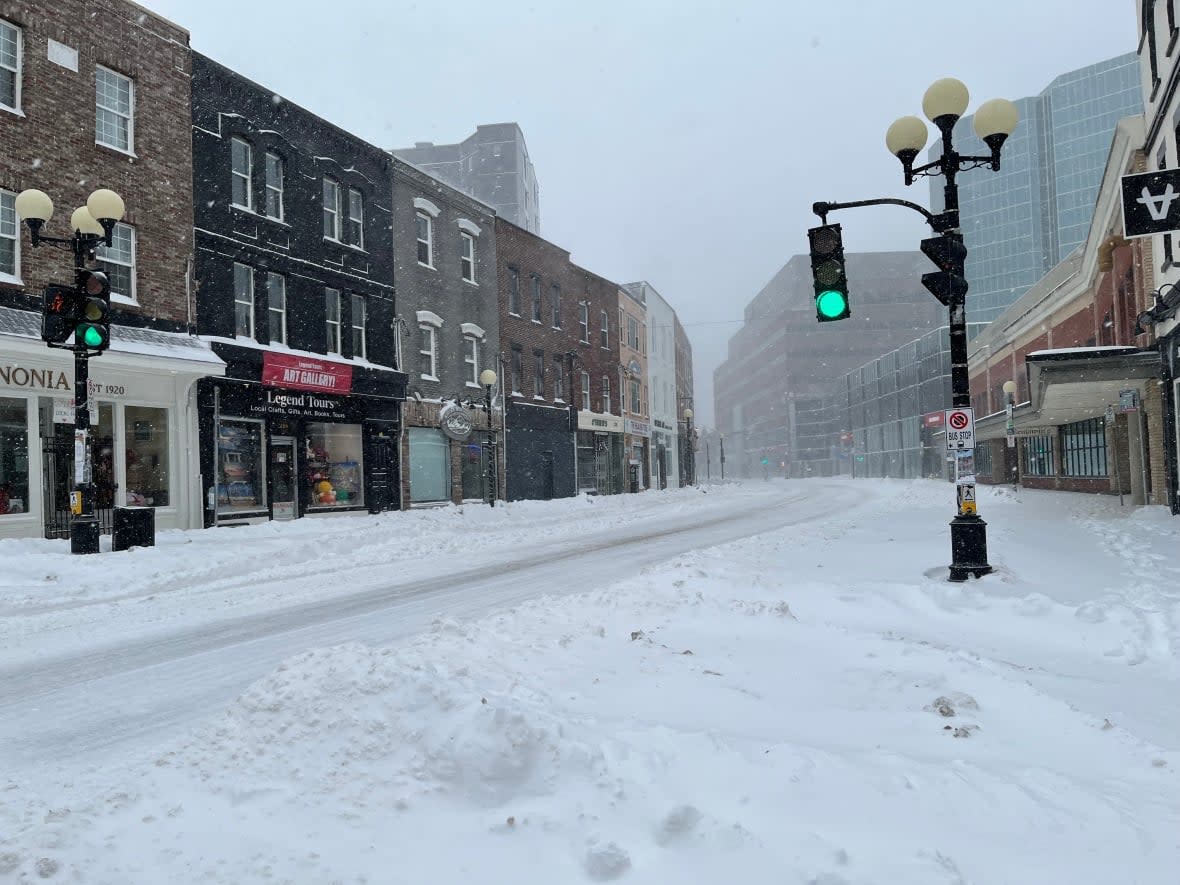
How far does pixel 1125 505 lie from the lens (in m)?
25.0

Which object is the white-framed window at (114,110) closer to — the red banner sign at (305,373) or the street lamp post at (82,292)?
the street lamp post at (82,292)

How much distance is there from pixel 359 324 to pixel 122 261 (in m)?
7.55

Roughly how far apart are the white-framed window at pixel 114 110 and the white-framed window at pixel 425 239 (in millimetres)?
10373

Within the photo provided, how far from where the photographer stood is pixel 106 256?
56.4ft

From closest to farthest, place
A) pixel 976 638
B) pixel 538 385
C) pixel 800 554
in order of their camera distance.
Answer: pixel 976 638 < pixel 800 554 < pixel 538 385

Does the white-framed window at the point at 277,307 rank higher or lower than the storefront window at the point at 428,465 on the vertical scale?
higher

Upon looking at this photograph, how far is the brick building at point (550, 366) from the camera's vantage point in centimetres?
3219

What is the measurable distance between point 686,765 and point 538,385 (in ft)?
102

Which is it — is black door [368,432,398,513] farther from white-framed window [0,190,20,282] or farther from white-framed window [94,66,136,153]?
white-framed window [0,190,20,282]

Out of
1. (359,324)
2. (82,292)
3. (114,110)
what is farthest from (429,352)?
(82,292)

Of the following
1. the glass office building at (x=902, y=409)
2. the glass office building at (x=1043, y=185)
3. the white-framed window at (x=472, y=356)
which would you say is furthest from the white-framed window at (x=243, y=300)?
the glass office building at (x=1043, y=185)

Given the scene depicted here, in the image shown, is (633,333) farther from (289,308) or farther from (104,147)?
(104,147)

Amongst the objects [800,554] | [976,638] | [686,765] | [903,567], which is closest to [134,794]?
[686,765]

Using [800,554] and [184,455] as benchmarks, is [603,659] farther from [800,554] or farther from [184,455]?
[184,455]
